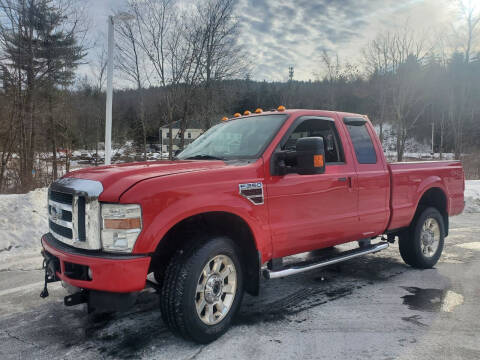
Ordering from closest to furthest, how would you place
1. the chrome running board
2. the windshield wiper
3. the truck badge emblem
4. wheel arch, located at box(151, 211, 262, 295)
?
wheel arch, located at box(151, 211, 262, 295)
the truck badge emblem
the chrome running board
the windshield wiper

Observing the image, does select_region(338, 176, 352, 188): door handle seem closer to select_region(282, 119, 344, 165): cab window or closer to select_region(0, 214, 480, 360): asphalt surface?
select_region(282, 119, 344, 165): cab window

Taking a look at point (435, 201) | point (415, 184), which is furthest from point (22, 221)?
point (435, 201)

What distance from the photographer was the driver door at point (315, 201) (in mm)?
3432

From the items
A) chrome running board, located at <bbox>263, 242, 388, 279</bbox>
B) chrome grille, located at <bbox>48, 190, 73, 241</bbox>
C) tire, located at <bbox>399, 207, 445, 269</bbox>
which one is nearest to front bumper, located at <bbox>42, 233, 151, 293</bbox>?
chrome grille, located at <bbox>48, 190, 73, 241</bbox>

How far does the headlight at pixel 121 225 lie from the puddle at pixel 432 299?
114 inches

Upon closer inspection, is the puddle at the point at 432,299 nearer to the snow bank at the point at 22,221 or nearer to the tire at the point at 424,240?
the tire at the point at 424,240

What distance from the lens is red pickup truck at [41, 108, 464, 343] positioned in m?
2.60

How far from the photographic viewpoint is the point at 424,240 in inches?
207

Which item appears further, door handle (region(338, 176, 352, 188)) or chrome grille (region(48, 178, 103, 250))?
door handle (region(338, 176, 352, 188))

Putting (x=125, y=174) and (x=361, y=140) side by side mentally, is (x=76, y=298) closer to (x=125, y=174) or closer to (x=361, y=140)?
(x=125, y=174)

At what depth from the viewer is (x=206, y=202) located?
2.87 m

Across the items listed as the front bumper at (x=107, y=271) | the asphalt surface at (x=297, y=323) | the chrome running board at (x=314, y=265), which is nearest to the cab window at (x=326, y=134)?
the chrome running board at (x=314, y=265)

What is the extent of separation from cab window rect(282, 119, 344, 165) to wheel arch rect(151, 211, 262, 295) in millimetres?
1294

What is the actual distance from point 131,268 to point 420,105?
103 feet
